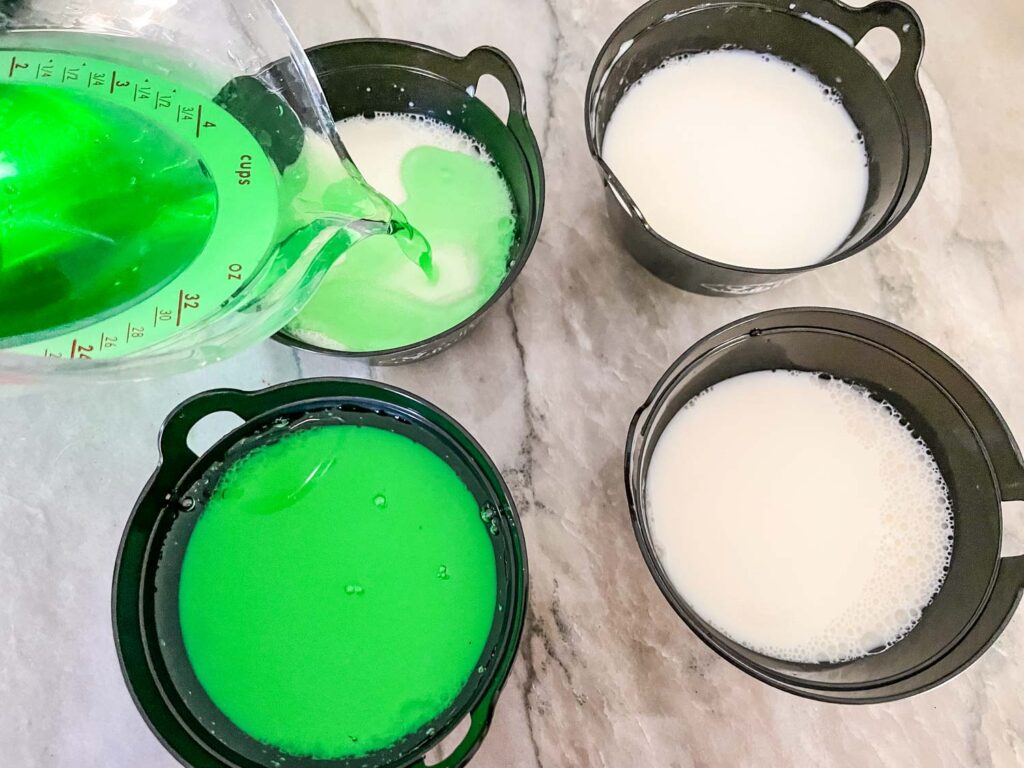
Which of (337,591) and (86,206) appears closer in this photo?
(86,206)

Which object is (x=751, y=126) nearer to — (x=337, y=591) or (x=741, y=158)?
(x=741, y=158)

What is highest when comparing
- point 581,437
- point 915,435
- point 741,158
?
point 741,158

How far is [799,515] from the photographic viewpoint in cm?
89

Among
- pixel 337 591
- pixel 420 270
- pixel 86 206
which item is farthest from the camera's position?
pixel 420 270

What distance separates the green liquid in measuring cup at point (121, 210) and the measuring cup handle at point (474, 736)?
42 cm

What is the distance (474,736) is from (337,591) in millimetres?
234

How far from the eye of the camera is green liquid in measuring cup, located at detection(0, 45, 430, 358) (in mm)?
640

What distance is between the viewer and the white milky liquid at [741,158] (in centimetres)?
98

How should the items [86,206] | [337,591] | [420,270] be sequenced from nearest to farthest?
[86,206]
[337,591]
[420,270]

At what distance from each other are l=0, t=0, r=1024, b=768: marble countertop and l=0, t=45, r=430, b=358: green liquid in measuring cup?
0.30 metres

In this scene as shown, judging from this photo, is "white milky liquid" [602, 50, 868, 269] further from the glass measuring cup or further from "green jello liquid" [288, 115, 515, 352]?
the glass measuring cup

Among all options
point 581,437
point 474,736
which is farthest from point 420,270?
point 474,736

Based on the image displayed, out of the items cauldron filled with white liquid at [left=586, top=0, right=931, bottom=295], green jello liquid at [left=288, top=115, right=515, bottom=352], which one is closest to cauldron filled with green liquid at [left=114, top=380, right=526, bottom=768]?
green jello liquid at [left=288, top=115, right=515, bottom=352]

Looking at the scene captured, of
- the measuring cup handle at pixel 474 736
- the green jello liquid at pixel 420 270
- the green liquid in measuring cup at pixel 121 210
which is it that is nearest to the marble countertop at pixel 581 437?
the green jello liquid at pixel 420 270
